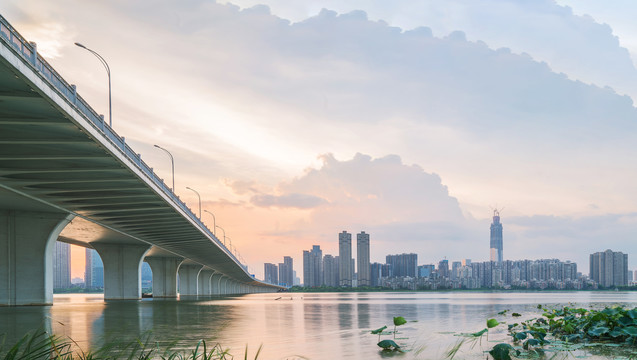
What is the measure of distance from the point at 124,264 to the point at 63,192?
36.4 metres

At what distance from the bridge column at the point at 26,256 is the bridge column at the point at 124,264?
27938mm

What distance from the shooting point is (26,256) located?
1879 inches

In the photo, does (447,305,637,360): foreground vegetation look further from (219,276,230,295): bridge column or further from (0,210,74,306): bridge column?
(219,276,230,295): bridge column

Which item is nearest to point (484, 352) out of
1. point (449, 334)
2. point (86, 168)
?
point (449, 334)

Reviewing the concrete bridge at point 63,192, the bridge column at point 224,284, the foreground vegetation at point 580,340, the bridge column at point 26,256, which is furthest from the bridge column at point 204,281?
the foreground vegetation at point 580,340

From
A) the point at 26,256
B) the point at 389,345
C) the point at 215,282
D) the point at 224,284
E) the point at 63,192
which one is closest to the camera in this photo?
the point at 389,345

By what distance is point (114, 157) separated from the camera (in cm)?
3344

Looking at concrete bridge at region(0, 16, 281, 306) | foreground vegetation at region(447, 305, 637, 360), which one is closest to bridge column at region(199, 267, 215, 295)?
concrete bridge at region(0, 16, 281, 306)

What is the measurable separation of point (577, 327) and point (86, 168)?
94.0 feet

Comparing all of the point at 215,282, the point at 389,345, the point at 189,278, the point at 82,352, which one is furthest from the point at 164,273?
the point at 82,352

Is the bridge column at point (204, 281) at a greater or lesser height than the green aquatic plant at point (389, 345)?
lesser

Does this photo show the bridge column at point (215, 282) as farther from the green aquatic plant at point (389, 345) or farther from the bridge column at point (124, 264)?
the green aquatic plant at point (389, 345)

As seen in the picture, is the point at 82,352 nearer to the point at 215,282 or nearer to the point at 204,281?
the point at 204,281

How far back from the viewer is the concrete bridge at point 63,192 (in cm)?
2384
